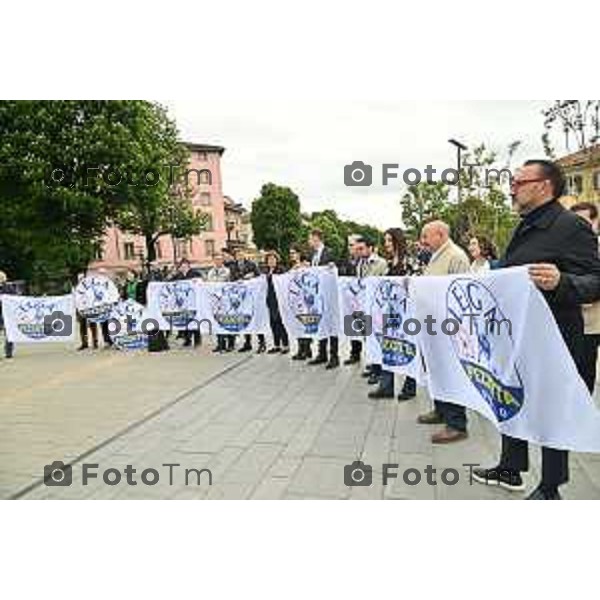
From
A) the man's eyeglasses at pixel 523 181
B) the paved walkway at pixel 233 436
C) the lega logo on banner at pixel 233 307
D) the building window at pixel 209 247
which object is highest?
the building window at pixel 209 247

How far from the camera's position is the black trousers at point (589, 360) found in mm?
3488

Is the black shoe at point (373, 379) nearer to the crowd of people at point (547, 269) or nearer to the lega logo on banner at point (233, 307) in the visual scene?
the crowd of people at point (547, 269)

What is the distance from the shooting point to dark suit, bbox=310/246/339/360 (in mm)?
8531

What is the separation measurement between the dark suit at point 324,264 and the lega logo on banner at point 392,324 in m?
2.12

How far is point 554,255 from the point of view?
3.37 m

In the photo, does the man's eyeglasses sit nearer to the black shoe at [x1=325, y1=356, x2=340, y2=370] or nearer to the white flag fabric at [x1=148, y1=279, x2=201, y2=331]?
the black shoe at [x1=325, y1=356, x2=340, y2=370]

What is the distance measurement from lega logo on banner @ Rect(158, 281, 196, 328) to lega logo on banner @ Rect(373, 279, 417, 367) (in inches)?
214

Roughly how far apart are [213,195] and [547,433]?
71.6 meters

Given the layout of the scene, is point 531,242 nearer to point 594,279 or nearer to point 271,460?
point 594,279

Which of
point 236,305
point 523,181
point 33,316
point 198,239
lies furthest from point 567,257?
point 198,239

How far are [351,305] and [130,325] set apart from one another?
531cm

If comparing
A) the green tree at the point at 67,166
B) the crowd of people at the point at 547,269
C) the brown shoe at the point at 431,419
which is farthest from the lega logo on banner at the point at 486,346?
the green tree at the point at 67,166

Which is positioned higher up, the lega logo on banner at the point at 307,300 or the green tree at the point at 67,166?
the green tree at the point at 67,166

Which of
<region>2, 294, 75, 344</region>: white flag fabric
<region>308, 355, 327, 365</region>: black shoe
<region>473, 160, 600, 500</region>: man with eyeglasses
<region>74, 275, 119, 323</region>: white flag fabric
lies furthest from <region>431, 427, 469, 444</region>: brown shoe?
<region>2, 294, 75, 344</region>: white flag fabric
